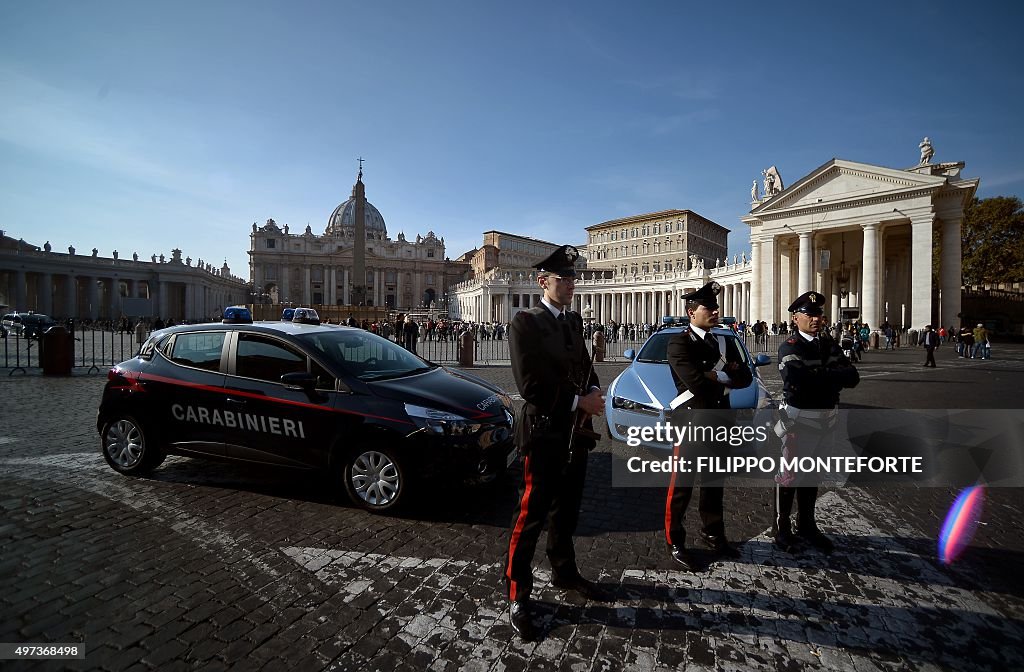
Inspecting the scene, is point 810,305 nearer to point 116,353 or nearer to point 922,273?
point 116,353

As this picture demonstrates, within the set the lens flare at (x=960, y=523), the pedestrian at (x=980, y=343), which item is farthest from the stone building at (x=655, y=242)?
the lens flare at (x=960, y=523)

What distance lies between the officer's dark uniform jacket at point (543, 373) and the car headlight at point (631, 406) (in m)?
3.14

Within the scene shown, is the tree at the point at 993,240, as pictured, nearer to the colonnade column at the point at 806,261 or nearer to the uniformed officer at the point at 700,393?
the colonnade column at the point at 806,261

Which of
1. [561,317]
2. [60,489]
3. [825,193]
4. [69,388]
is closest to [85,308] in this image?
[69,388]

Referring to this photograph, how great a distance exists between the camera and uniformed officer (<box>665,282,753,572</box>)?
134 inches

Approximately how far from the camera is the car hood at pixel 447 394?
434cm

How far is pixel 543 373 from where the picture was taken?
281 cm

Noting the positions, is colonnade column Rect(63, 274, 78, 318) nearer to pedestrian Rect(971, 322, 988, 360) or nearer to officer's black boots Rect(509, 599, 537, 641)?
officer's black boots Rect(509, 599, 537, 641)

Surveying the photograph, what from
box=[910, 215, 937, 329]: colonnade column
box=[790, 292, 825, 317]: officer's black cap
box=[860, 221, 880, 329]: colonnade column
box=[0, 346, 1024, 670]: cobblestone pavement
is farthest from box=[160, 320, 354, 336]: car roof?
box=[860, 221, 880, 329]: colonnade column

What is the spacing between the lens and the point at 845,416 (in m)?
8.84

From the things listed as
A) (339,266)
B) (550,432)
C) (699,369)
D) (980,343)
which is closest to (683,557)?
(699,369)

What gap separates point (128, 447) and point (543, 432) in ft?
16.8

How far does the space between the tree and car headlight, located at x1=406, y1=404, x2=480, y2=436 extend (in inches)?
2565

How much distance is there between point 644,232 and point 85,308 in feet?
283
